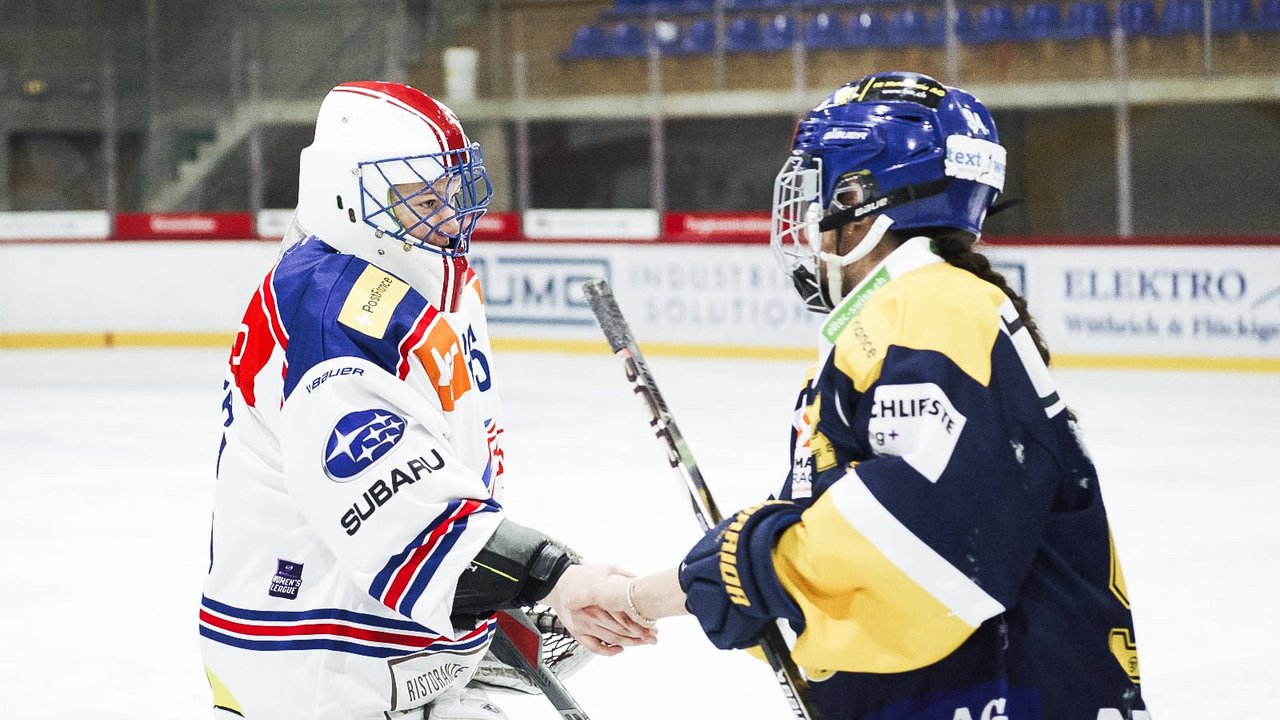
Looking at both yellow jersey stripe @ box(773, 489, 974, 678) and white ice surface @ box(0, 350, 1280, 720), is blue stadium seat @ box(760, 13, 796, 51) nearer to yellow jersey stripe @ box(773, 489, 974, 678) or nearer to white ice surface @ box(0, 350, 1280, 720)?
white ice surface @ box(0, 350, 1280, 720)

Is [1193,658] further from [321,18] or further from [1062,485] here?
[321,18]

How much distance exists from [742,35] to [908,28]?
46.5 inches

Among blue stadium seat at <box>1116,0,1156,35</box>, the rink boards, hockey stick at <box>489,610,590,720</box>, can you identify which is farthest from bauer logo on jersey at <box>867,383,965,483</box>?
blue stadium seat at <box>1116,0,1156,35</box>

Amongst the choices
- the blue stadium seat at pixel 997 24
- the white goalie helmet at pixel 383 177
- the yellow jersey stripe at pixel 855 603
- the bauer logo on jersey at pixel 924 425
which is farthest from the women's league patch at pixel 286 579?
the blue stadium seat at pixel 997 24

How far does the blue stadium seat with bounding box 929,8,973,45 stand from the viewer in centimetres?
982

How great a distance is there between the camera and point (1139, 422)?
6777mm

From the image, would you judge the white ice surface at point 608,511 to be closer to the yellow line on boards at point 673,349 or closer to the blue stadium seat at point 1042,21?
the yellow line on boards at point 673,349

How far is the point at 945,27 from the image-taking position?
9.91 meters

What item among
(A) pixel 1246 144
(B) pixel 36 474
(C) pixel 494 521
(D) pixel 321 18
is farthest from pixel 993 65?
(C) pixel 494 521

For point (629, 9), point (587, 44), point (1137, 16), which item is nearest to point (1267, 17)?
point (1137, 16)

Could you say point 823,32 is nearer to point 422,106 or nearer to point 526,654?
point 526,654

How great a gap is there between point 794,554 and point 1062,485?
240mm

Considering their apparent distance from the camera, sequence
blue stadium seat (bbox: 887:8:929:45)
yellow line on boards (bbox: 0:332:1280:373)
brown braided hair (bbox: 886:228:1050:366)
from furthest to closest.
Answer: blue stadium seat (bbox: 887:8:929:45)
yellow line on boards (bbox: 0:332:1280:373)
brown braided hair (bbox: 886:228:1050:366)

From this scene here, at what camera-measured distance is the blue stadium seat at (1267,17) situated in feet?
31.0
